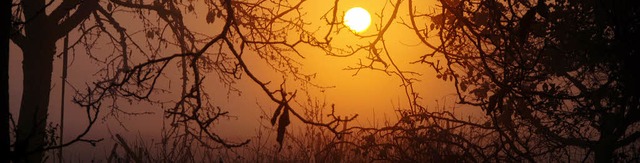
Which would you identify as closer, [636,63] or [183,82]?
[636,63]

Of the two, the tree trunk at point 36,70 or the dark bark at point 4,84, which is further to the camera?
the tree trunk at point 36,70

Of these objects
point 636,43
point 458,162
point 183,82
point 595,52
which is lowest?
point 458,162

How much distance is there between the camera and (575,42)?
884 centimetres

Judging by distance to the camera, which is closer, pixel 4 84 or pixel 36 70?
pixel 4 84

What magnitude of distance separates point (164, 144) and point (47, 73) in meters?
3.97

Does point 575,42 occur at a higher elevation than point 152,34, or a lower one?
lower

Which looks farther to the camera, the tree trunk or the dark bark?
the tree trunk

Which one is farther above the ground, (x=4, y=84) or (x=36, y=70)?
(x=36, y=70)

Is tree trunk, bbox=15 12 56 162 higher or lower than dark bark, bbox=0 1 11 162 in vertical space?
higher

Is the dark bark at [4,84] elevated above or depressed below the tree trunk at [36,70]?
below

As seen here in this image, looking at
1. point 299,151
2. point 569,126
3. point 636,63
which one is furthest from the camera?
point 299,151

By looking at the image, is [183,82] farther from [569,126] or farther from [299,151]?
[569,126]

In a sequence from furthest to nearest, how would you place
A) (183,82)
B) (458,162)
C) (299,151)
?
(183,82), (299,151), (458,162)

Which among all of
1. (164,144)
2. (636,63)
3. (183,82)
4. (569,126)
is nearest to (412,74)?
(636,63)
